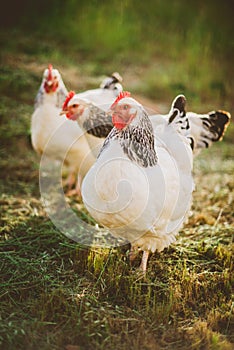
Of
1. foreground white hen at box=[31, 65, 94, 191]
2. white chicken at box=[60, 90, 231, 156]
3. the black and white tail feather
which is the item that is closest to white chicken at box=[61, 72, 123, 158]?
white chicken at box=[60, 90, 231, 156]

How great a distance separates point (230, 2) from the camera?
27.9 feet

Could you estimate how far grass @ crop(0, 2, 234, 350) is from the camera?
235cm

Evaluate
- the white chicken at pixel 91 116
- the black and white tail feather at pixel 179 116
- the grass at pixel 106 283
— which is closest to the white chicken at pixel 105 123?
the white chicken at pixel 91 116

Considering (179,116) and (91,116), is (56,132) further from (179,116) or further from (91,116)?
(179,116)

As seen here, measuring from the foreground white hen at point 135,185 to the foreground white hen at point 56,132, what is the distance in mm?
1241

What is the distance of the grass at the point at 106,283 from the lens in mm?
2352

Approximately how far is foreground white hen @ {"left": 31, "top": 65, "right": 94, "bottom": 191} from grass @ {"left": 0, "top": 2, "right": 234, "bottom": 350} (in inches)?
14.5

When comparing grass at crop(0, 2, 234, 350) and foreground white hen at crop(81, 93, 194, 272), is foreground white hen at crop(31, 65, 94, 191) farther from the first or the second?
foreground white hen at crop(81, 93, 194, 272)

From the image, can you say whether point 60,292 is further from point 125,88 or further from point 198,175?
point 125,88

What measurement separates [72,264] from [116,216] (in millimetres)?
597

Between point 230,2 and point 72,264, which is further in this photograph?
point 230,2

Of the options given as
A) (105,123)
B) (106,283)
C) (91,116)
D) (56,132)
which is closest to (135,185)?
(106,283)

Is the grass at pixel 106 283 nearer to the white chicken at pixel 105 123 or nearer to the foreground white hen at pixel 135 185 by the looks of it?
the foreground white hen at pixel 135 185

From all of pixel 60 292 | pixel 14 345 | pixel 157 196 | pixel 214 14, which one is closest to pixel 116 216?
pixel 157 196
